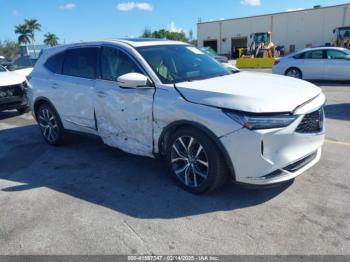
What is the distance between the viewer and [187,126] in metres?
3.70

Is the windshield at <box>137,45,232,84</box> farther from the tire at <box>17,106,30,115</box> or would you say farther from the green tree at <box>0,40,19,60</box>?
the green tree at <box>0,40,19,60</box>

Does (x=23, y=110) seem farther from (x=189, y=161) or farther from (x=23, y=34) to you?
(x=23, y=34)

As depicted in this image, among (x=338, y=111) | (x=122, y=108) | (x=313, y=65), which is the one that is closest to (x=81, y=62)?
(x=122, y=108)

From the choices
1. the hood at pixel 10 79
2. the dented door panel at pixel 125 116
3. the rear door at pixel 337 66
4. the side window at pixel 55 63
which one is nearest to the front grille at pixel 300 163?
the dented door panel at pixel 125 116

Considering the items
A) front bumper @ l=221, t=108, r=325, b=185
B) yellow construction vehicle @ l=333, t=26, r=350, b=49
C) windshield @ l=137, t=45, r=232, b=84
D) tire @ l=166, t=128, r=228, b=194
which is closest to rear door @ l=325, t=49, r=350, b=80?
windshield @ l=137, t=45, r=232, b=84

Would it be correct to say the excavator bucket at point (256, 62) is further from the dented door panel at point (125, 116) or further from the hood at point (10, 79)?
the dented door panel at point (125, 116)

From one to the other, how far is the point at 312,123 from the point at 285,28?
166ft

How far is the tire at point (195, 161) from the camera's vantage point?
3.52m

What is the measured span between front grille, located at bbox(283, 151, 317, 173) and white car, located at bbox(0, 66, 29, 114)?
7536mm

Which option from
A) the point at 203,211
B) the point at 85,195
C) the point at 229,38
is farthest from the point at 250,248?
the point at 229,38

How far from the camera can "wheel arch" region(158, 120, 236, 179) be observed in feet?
11.2

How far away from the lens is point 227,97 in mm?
3363

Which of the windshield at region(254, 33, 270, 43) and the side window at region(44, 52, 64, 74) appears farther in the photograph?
the windshield at region(254, 33, 270, 43)

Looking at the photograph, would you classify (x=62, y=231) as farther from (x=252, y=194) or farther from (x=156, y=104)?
(x=252, y=194)
